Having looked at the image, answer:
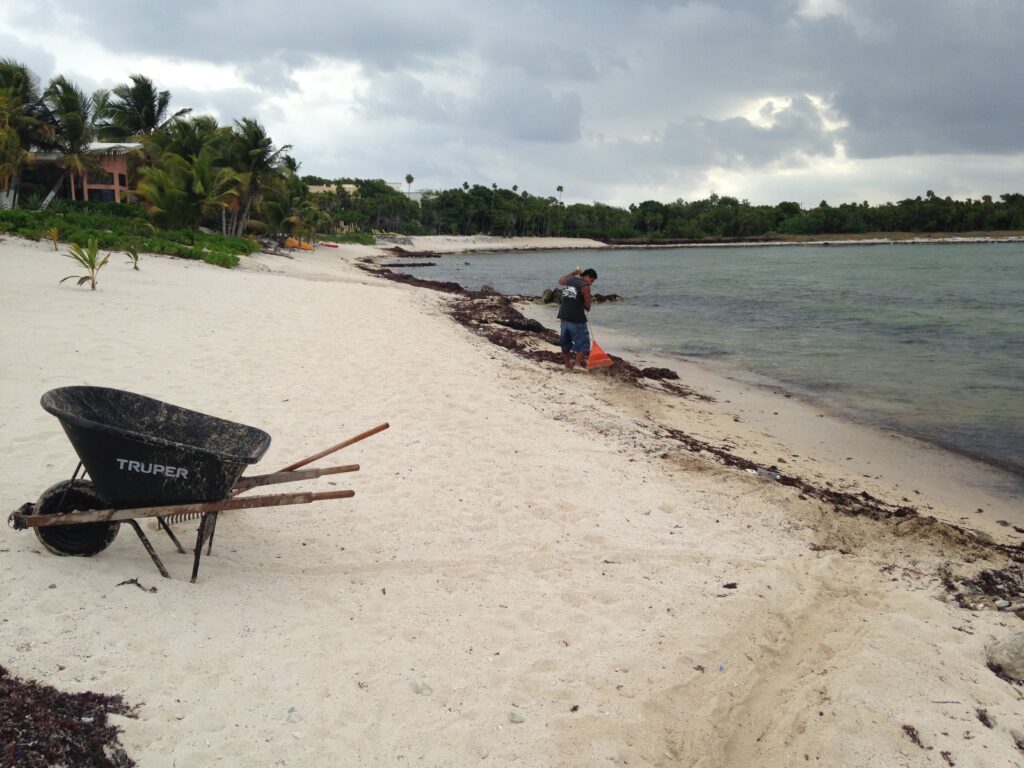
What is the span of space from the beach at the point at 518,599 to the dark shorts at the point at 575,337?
334 cm

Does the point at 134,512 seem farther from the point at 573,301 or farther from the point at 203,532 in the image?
the point at 573,301

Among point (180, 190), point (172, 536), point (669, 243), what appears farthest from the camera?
point (669, 243)

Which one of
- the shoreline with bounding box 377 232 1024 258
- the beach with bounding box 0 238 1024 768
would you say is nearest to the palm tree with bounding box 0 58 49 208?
the beach with bounding box 0 238 1024 768

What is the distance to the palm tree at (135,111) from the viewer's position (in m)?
38.7

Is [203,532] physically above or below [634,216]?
below

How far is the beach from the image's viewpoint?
3.10 metres

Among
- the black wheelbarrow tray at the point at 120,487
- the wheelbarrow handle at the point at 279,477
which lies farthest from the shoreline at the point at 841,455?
the black wheelbarrow tray at the point at 120,487

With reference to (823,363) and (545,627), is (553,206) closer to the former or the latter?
(823,363)

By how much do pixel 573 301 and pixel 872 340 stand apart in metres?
11.3

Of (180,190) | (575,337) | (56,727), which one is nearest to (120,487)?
(56,727)

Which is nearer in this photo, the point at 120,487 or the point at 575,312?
the point at 120,487

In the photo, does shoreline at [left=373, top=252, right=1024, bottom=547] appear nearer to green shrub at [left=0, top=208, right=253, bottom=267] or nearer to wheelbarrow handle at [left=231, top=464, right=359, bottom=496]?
wheelbarrow handle at [left=231, top=464, right=359, bottom=496]

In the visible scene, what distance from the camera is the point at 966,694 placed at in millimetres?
3514

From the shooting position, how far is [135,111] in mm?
39812
